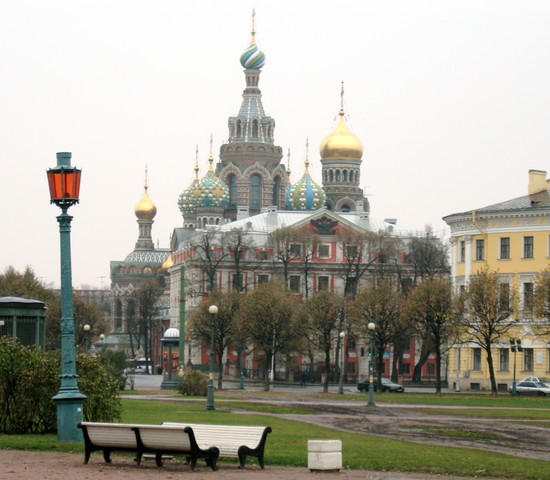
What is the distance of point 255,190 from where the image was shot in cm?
13925

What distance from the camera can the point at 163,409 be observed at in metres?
40.0

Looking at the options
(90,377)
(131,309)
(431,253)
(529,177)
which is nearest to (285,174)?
(131,309)

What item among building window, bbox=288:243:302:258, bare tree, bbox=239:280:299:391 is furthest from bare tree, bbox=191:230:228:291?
bare tree, bbox=239:280:299:391

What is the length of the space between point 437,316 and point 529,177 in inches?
543

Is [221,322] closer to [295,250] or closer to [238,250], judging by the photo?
[295,250]

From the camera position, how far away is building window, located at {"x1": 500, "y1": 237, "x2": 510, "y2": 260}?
72.1 meters

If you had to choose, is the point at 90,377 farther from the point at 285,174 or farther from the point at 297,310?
the point at 285,174

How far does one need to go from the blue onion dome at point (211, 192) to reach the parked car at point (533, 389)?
2888 inches

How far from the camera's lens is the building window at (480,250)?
7312cm

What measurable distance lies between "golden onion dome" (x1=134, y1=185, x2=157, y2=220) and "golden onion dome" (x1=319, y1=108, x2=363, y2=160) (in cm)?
4677

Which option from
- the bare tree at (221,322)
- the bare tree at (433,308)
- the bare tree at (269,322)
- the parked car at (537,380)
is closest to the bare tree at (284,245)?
the bare tree at (221,322)

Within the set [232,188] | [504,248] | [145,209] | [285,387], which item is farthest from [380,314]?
[145,209]

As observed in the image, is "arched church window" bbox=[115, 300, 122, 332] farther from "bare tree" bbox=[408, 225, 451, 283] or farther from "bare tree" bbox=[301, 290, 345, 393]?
"bare tree" bbox=[301, 290, 345, 393]

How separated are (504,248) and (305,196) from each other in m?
60.9
